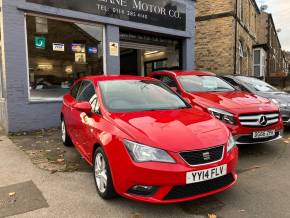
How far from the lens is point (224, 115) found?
17.6 ft

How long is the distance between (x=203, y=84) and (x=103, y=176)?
12.7ft

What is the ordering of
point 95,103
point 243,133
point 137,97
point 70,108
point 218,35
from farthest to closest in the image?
point 218,35 < point 70,108 < point 243,133 < point 137,97 < point 95,103

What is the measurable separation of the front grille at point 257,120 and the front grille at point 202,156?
1952 mm

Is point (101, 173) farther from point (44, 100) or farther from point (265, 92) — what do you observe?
point (265, 92)

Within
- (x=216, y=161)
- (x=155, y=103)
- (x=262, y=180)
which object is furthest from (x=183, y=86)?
(x=216, y=161)

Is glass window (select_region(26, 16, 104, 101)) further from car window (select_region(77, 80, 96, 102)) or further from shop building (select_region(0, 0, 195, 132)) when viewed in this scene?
car window (select_region(77, 80, 96, 102))

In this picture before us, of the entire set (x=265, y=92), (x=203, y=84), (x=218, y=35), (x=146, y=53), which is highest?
(x=218, y=35)

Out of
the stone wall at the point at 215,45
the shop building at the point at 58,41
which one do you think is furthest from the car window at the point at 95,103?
the stone wall at the point at 215,45

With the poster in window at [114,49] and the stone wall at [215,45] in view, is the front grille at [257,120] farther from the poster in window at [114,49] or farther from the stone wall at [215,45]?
the stone wall at [215,45]

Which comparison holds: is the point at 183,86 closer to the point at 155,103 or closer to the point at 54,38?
the point at 155,103

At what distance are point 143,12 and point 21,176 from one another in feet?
23.8

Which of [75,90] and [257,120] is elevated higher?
[75,90]

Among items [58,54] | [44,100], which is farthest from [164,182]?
[58,54]

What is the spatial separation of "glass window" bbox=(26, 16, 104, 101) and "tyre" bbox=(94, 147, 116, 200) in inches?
192
